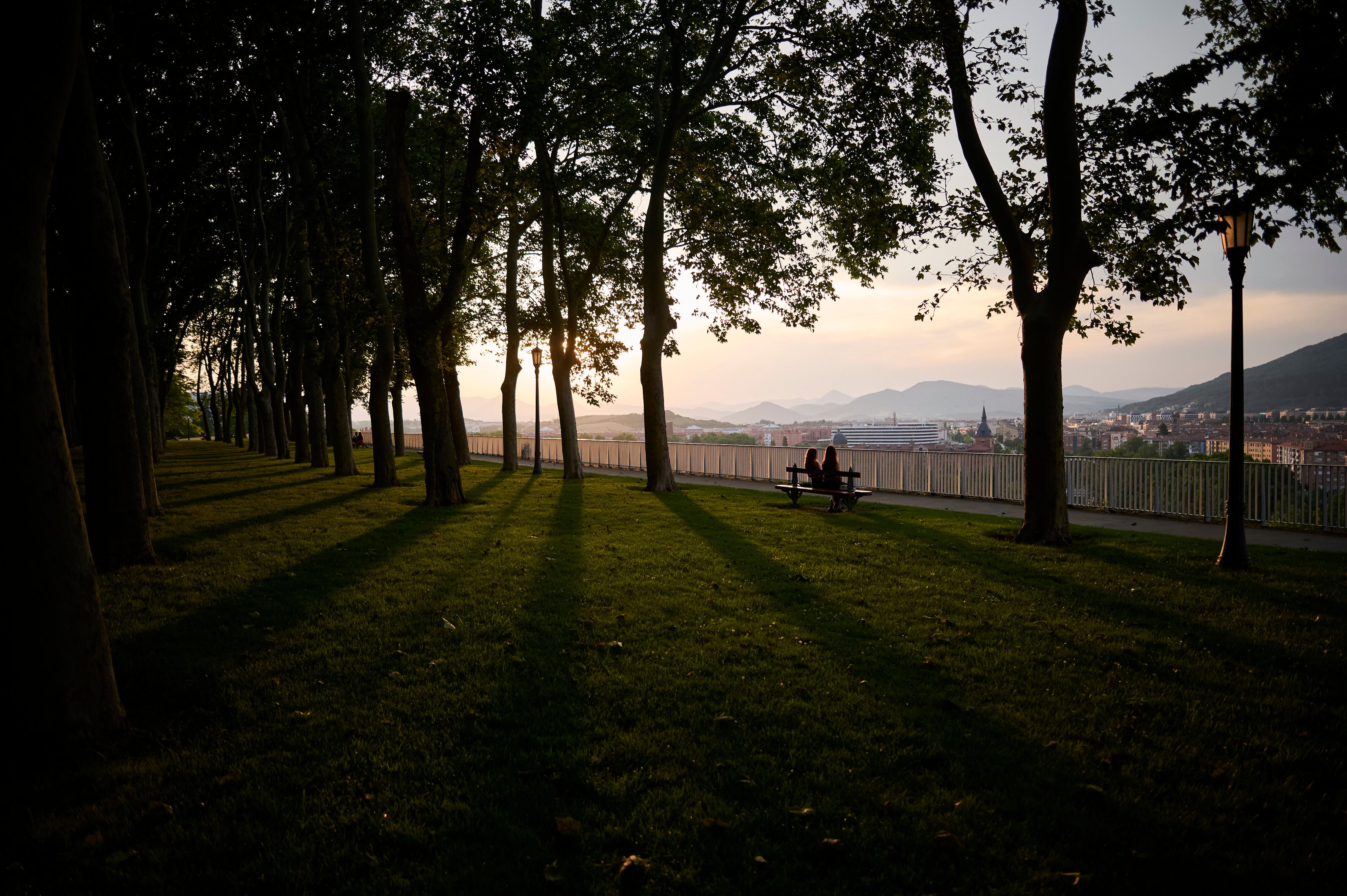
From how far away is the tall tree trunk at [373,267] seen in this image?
15312 millimetres

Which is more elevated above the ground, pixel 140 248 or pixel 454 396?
pixel 140 248

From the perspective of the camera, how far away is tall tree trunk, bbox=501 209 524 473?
Result: 80.8ft

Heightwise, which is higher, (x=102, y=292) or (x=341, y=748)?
(x=102, y=292)

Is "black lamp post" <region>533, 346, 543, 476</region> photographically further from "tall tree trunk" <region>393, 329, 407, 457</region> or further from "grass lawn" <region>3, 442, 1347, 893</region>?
"grass lawn" <region>3, 442, 1347, 893</region>

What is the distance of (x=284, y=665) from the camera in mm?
5020

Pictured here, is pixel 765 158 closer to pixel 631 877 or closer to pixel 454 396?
pixel 454 396

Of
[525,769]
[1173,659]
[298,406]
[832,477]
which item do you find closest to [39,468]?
[525,769]

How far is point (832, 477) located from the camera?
15.1m

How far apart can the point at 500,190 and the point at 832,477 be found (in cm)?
856

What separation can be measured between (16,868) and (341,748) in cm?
125

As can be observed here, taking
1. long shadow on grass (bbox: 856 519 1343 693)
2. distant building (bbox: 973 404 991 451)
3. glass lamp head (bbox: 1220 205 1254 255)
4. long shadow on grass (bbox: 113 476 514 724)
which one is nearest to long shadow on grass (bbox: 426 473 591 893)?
long shadow on grass (bbox: 113 476 514 724)

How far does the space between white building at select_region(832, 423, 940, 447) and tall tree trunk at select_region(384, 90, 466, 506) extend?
15079 millimetres

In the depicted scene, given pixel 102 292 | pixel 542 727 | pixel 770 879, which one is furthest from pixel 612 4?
pixel 770 879

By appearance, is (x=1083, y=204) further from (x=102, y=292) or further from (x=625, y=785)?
(x=102, y=292)
